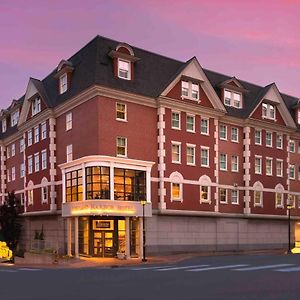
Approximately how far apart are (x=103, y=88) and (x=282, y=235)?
2808cm

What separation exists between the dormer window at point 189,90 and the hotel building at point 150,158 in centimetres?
10

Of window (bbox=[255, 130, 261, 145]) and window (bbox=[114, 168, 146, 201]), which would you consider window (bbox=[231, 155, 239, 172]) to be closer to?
window (bbox=[255, 130, 261, 145])

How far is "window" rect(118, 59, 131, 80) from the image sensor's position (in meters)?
42.4

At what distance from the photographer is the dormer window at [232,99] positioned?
50.9 m

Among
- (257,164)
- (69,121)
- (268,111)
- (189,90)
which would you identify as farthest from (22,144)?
(268,111)

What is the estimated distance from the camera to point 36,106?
50.2 m

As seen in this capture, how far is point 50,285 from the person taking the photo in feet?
62.1

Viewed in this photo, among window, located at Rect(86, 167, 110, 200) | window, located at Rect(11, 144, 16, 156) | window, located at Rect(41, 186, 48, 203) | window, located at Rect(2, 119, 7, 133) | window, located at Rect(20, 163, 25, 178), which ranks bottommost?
window, located at Rect(41, 186, 48, 203)

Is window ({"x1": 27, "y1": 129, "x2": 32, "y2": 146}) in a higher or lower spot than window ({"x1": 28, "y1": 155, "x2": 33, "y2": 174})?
higher

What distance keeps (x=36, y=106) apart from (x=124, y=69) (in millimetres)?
12511

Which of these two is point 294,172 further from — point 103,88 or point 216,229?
point 103,88

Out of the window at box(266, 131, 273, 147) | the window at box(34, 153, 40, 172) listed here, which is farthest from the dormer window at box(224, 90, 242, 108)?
the window at box(34, 153, 40, 172)

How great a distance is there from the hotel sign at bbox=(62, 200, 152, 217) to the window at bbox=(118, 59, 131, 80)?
37.5 ft

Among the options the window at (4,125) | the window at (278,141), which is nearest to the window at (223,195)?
the window at (278,141)
